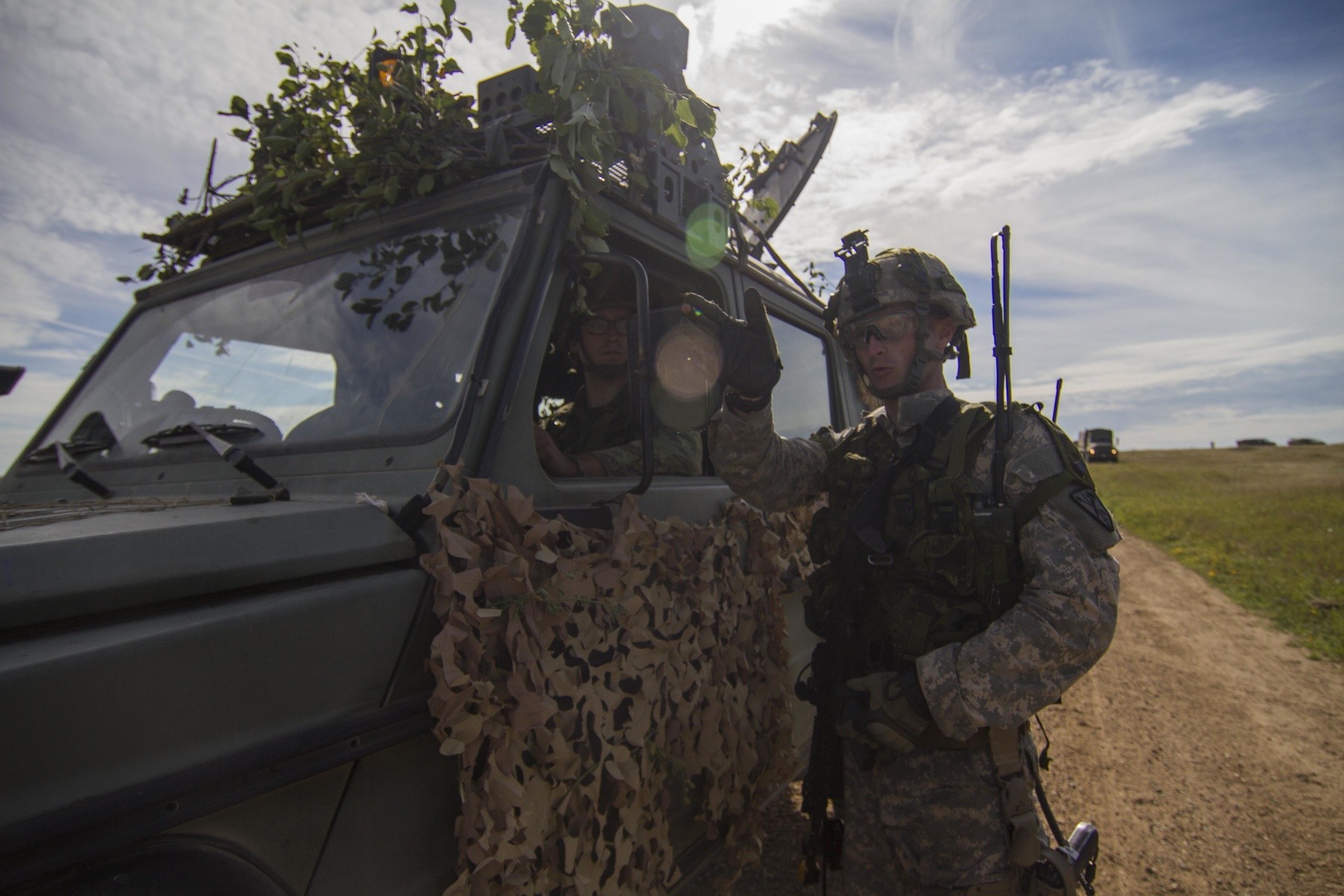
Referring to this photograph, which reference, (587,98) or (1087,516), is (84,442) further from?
(1087,516)

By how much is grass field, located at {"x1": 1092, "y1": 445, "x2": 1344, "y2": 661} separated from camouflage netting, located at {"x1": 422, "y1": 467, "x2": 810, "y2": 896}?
6806 millimetres

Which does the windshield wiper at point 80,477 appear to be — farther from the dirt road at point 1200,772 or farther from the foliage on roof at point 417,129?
the dirt road at point 1200,772

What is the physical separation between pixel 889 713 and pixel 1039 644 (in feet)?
1.31

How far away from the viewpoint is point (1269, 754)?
4348 millimetres

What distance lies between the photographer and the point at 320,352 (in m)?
2.08

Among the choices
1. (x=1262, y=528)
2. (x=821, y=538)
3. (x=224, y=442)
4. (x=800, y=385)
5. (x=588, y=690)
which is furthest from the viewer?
(x=1262, y=528)

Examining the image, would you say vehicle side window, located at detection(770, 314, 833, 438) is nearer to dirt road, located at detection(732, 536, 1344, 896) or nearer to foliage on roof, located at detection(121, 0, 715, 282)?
foliage on roof, located at detection(121, 0, 715, 282)

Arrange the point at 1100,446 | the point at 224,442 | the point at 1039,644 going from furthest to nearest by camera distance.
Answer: the point at 1100,446
the point at 224,442
the point at 1039,644

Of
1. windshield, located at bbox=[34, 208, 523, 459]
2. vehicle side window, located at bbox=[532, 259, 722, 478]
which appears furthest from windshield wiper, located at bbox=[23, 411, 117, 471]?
vehicle side window, located at bbox=[532, 259, 722, 478]

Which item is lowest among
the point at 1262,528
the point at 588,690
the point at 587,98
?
the point at 1262,528

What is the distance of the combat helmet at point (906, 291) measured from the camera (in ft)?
7.43

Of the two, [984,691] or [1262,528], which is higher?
[984,691]

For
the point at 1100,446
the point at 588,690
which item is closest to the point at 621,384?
the point at 588,690

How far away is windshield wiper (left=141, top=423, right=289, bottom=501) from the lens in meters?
1.68
